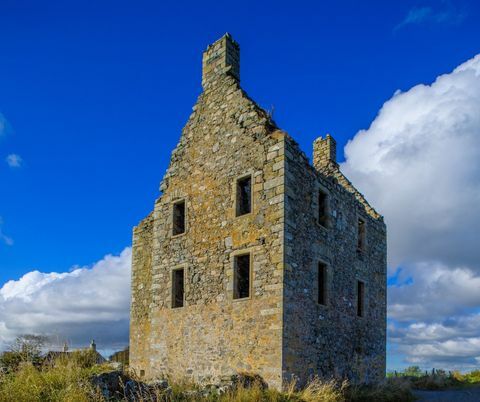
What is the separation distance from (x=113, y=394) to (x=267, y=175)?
7.33 m

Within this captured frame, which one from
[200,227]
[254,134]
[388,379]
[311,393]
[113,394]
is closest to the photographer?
[113,394]

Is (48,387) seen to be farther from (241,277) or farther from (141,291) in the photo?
(141,291)

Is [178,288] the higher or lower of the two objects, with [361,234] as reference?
lower

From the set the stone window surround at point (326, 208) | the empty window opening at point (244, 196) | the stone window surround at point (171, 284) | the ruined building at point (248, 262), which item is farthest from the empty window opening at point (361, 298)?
the stone window surround at point (171, 284)

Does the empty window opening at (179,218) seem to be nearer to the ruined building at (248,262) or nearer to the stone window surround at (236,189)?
the ruined building at (248,262)

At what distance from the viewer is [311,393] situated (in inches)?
510

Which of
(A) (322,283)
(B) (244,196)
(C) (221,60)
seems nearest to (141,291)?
(B) (244,196)

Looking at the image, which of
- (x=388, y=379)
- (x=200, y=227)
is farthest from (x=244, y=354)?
(x=388, y=379)

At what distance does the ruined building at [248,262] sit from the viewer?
13859 mm

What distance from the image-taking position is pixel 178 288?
16.9 meters

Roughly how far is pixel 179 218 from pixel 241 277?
12.7ft

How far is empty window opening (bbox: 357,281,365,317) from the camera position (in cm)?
1853

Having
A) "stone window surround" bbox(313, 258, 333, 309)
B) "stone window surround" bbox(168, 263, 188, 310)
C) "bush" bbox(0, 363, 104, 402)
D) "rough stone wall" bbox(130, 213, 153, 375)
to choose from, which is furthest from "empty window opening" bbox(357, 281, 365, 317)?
"bush" bbox(0, 363, 104, 402)

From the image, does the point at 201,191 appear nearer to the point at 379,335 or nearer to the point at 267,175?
the point at 267,175
